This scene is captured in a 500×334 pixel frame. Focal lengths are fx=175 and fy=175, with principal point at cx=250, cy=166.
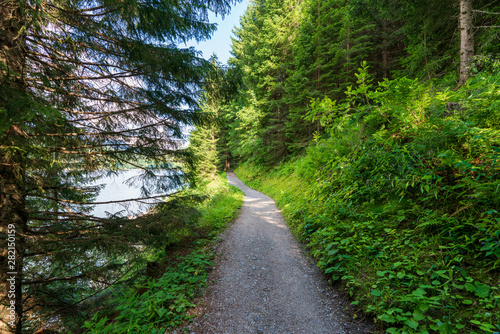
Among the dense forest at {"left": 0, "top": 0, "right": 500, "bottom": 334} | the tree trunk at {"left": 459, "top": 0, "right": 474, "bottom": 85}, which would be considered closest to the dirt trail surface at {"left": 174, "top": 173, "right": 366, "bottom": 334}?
the dense forest at {"left": 0, "top": 0, "right": 500, "bottom": 334}

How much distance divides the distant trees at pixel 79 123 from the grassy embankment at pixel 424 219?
14.1 ft

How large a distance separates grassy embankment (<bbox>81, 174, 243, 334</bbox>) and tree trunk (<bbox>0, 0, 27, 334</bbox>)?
1.30m

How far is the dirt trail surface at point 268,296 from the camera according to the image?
2.63 metres

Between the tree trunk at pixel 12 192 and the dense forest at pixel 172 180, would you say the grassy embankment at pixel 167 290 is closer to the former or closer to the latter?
the dense forest at pixel 172 180

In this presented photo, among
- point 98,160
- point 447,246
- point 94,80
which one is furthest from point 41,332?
point 447,246

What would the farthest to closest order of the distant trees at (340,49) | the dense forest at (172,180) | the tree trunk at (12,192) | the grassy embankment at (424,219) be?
the distant trees at (340,49)
the tree trunk at (12,192)
the dense forest at (172,180)
the grassy embankment at (424,219)

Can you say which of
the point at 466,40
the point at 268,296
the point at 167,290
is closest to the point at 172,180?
the point at 167,290

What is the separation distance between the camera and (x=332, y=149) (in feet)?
23.3

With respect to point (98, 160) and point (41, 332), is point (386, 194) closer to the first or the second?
point (98, 160)

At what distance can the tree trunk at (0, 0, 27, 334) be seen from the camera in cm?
262

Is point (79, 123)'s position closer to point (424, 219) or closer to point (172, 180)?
point (172, 180)

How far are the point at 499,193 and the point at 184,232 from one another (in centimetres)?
670

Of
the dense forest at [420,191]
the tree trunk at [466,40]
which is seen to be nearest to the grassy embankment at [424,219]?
the dense forest at [420,191]

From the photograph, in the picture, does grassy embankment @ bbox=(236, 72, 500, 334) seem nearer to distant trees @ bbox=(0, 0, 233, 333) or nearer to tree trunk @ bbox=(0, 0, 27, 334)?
distant trees @ bbox=(0, 0, 233, 333)
